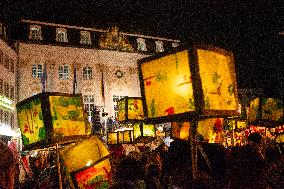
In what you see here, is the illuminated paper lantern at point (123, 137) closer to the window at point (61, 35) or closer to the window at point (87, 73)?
the window at point (87, 73)

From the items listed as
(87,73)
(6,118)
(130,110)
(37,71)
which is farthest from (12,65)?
(130,110)

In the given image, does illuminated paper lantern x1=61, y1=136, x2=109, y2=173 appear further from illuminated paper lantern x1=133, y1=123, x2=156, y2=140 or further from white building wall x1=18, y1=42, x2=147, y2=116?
white building wall x1=18, y1=42, x2=147, y2=116

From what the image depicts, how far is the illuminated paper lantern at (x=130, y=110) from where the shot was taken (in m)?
11.0

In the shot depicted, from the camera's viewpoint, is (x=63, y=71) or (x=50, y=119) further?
(x=63, y=71)

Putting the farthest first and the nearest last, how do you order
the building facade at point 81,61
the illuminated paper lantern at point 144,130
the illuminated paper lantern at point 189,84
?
the building facade at point 81,61, the illuminated paper lantern at point 144,130, the illuminated paper lantern at point 189,84

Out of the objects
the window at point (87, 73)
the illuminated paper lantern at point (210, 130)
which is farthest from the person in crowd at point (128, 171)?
the window at point (87, 73)

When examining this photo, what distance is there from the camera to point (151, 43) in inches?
1672

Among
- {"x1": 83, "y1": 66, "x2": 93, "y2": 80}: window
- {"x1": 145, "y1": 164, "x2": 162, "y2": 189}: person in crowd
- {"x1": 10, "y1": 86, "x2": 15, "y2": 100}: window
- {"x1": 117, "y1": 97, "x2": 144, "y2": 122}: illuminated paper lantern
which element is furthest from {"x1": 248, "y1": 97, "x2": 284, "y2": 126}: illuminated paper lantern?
{"x1": 83, "y1": 66, "x2": 93, "y2": 80}: window

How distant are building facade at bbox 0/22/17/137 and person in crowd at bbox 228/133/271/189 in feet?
78.2

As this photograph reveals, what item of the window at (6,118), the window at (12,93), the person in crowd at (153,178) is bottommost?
the person in crowd at (153,178)

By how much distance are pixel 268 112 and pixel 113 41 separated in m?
32.1

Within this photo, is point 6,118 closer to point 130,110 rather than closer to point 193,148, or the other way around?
point 130,110

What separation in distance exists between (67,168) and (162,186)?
263 centimetres

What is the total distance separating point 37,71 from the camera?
35500mm
